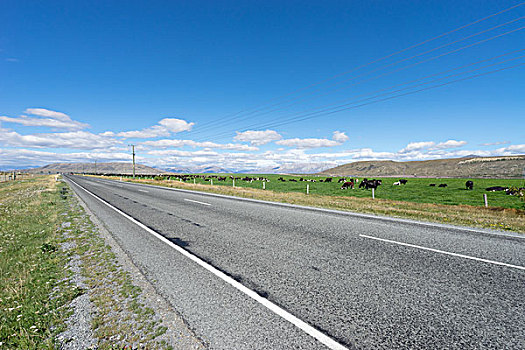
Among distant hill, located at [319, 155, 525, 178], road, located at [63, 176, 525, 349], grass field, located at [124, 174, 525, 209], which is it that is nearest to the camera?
road, located at [63, 176, 525, 349]

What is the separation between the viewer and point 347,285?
13.2 feet


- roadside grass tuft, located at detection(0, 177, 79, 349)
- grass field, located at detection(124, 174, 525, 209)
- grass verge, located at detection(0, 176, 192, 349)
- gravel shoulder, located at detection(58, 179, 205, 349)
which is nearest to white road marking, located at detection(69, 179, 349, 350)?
gravel shoulder, located at detection(58, 179, 205, 349)

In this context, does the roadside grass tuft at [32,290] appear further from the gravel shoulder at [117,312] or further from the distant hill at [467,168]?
the distant hill at [467,168]

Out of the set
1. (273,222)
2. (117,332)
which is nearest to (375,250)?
(273,222)

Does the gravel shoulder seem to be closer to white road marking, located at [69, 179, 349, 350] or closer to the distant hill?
white road marking, located at [69, 179, 349, 350]

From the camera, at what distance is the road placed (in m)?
2.82

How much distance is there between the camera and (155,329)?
9.78 feet

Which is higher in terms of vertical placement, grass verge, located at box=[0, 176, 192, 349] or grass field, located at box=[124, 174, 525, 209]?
grass verge, located at box=[0, 176, 192, 349]

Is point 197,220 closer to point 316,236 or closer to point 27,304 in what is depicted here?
point 316,236

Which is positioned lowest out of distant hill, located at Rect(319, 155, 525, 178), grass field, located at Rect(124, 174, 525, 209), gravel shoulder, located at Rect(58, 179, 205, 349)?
grass field, located at Rect(124, 174, 525, 209)

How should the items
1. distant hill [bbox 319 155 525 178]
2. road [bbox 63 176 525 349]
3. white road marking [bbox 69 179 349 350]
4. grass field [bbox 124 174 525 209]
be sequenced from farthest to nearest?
distant hill [bbox 319 155 525 178] → grass field [bbox 124 174 525 209] → road [bbox 63 176 525 349] → white road marking [bbox 69 179 349 350]

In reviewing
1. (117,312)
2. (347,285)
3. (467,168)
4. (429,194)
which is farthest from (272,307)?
(467,168)

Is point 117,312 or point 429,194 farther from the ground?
point 117,312

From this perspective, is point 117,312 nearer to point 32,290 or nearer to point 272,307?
point 32,290
